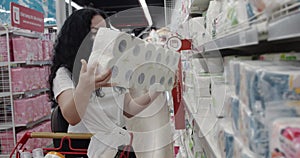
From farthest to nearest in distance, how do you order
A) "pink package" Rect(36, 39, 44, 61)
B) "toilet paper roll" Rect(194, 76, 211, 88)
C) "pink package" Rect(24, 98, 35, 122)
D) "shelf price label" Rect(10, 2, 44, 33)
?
1. "pink package" Rect(36, 39, 44, 61)
2. "pink package" Rect(24, 98, 35, 122)
3. "shelf price label" Rect(10, 2, 44, 33)
4. "toilet paper roll" Rect(194, 76, 211, 88)

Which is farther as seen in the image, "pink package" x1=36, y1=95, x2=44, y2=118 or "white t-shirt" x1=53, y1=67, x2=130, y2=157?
"pink package" x1=36, y1=95, x2=44, y2=118

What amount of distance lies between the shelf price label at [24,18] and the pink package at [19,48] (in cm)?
19

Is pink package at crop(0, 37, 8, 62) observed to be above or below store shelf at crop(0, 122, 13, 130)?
above

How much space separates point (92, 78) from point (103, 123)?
0.50 m

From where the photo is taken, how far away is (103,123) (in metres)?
1.90

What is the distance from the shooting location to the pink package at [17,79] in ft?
15.0

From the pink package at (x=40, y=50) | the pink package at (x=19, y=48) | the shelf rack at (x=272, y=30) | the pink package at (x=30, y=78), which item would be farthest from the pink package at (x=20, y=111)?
the shelf rack at (x=272, y=30)

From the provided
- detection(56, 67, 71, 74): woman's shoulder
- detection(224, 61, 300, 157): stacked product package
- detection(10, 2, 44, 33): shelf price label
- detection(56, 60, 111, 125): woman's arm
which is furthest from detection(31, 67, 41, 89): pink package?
detection(224, 61, 300, 157): stacked product package

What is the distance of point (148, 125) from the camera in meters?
2.65

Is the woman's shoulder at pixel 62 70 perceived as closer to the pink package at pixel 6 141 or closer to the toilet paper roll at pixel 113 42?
the toilet paper roll at pixel 113 42

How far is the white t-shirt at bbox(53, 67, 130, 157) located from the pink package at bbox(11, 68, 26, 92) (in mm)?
2975

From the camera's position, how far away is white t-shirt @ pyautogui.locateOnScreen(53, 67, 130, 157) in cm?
185

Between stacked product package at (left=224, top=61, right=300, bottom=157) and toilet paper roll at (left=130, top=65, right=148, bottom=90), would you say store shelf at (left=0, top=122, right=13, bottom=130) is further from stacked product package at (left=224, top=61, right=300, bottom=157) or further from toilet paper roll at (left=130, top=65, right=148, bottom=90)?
stacked product package at (left=224, top=61, right=300, bottom=157)

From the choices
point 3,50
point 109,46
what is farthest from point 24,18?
point 109,46
